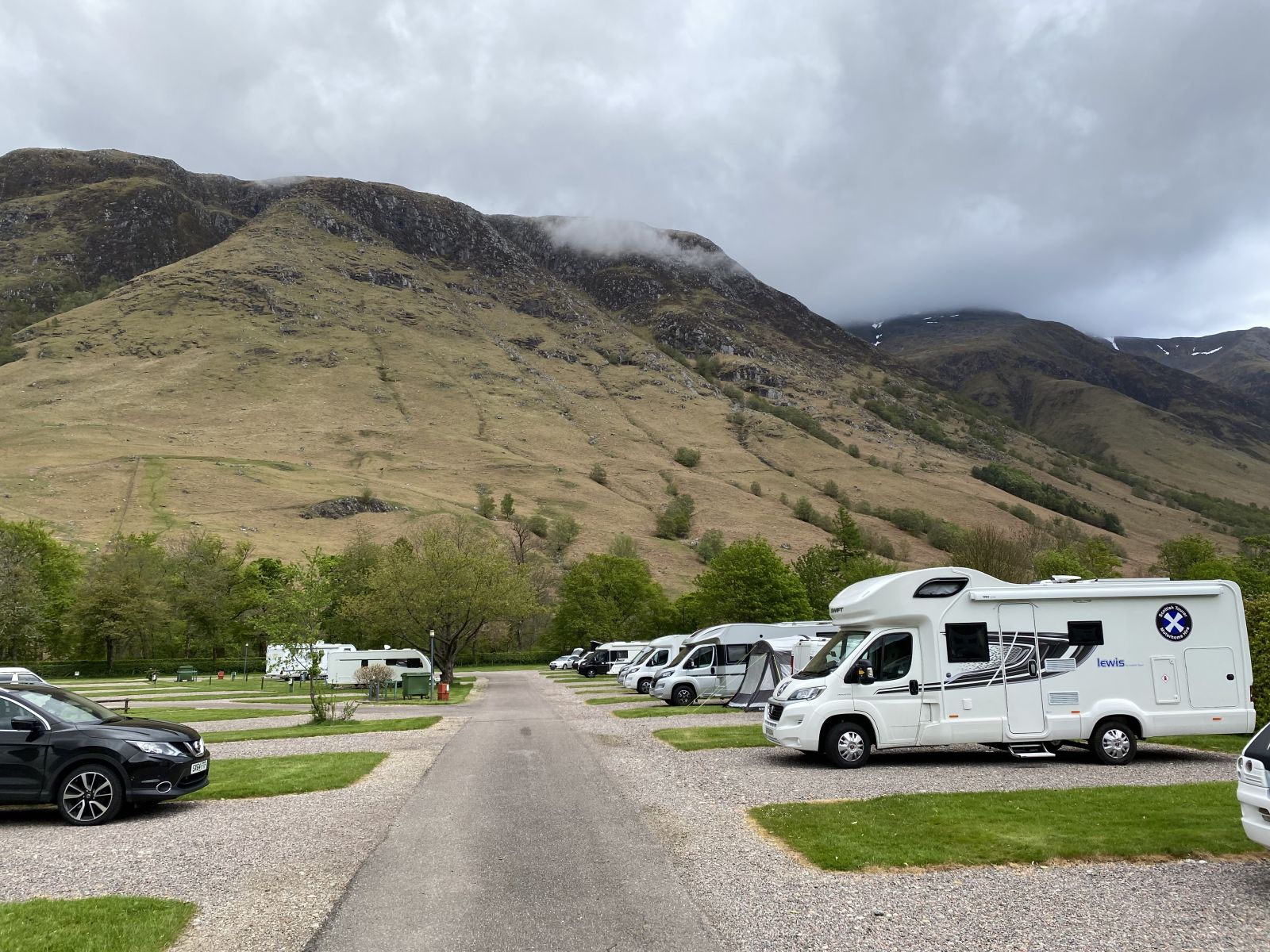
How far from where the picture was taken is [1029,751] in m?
14.0

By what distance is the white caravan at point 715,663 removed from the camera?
2756cm

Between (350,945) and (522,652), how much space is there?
77538 mm

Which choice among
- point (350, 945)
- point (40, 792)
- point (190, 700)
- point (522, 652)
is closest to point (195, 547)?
point (522, 652)

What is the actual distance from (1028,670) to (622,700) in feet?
64.8

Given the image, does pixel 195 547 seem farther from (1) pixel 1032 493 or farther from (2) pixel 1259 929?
(1) pixel 1032 493

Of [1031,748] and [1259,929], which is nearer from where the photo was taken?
[1259,929]

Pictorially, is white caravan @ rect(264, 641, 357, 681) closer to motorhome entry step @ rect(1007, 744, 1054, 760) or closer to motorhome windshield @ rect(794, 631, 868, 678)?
motorhome windshield @ rect(794, 631, 868, 678)

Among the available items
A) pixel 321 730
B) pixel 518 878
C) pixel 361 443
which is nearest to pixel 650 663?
pixel 321 730

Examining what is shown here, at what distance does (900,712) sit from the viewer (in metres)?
13.3

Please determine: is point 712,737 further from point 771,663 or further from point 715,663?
point 715,663

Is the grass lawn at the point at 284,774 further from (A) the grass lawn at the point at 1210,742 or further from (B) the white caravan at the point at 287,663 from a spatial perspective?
(B) the white caravan at the point at 287,663

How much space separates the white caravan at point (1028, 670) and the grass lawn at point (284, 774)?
7.38 m

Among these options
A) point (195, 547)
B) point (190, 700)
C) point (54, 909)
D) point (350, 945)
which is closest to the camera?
point (350, 945)

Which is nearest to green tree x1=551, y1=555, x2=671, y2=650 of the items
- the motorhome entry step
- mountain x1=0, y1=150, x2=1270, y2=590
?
mountain x1=0, y1=150, x2=1270, y2=590
